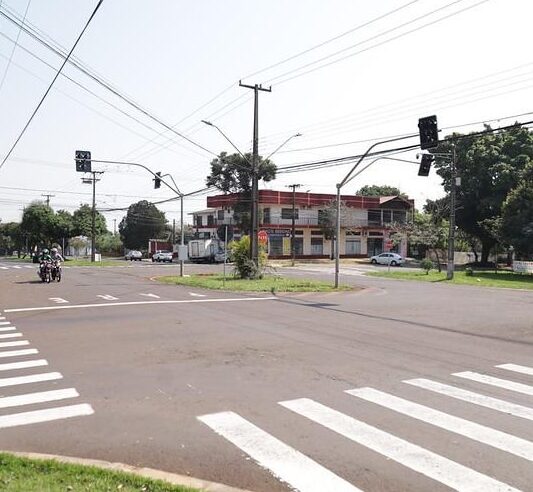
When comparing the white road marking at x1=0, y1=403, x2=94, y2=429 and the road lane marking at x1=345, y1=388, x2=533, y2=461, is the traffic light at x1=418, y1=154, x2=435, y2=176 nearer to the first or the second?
the road lane marking at x1=345, y1=388, x2=533, y2=461

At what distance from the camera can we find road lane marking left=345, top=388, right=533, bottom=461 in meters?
5.39

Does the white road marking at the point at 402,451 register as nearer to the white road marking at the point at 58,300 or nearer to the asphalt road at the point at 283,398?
the asphalt road at the point at 283,398

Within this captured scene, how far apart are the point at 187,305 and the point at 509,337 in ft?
32.0

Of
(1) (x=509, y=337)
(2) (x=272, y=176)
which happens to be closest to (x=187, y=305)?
(1) (x=509, y=337)

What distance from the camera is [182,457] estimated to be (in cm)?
514

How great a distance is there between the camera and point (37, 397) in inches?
282

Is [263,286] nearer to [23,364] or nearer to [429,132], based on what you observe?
[429,132]

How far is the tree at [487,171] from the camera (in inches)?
2068

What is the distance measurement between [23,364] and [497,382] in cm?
705

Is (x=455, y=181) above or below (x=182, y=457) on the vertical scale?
above

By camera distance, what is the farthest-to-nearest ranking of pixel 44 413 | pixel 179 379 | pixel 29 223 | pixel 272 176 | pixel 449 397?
pixel 29 223 < pixel 272 176 < pixel 179 379 < pixel 449 397 < pixel 44 413

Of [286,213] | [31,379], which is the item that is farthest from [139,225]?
[31,379]

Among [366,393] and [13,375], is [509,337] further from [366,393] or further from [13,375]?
[13,375]

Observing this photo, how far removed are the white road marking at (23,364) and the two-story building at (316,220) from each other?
58.8 m
